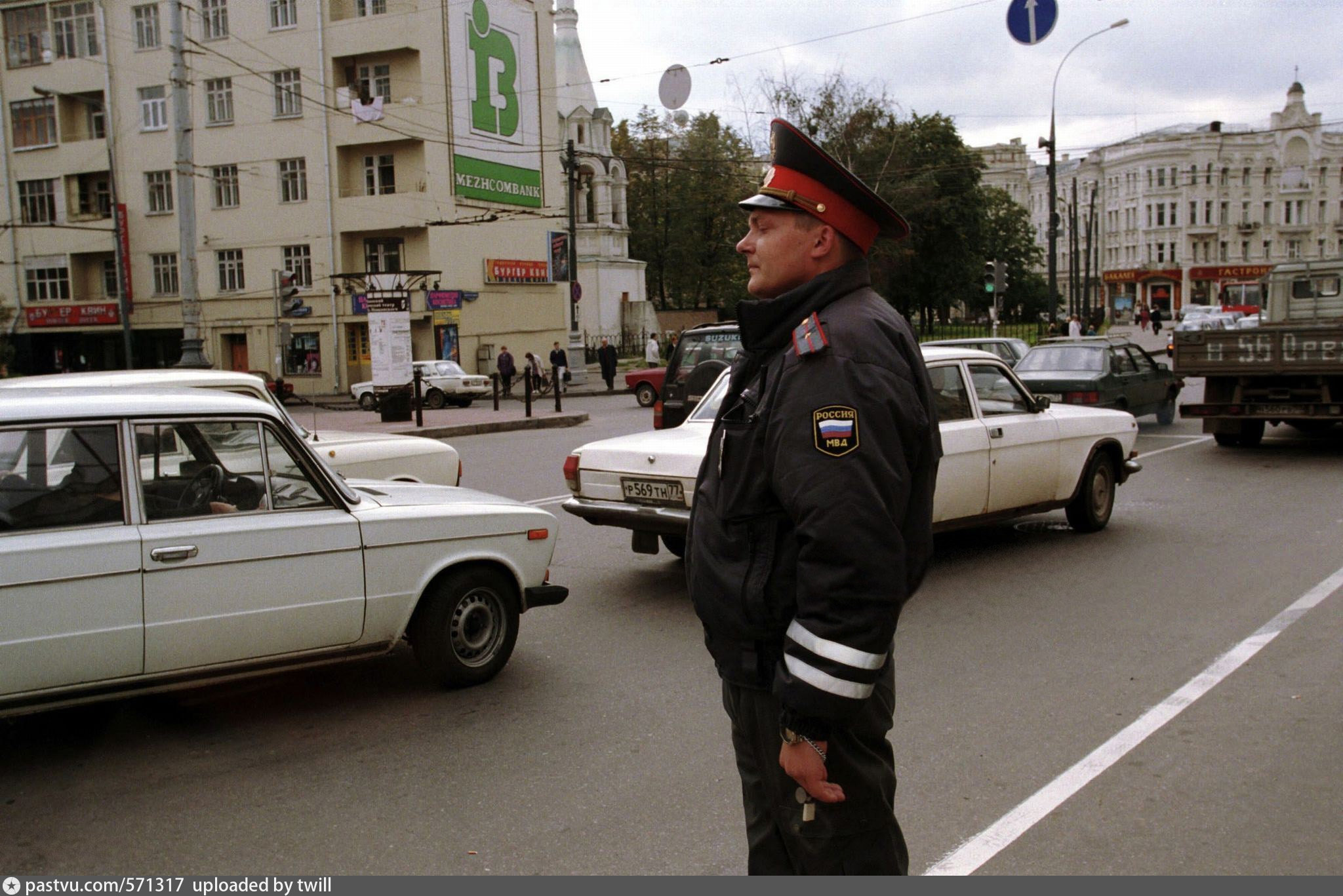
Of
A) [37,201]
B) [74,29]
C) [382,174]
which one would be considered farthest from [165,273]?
[74,29]

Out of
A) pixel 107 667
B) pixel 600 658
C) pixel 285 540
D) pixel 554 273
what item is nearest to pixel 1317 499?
pixel 600 658

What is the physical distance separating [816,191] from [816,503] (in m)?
0.70

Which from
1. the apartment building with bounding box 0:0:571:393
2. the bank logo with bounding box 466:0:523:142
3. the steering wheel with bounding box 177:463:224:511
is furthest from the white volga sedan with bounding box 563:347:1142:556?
the bank logo with bounding box 466:0:523:142

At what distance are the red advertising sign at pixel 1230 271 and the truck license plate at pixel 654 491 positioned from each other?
105756 mm

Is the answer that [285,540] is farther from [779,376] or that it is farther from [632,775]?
[779,376]

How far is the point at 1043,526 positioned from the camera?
9.87 meters

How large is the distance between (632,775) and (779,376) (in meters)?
2.59

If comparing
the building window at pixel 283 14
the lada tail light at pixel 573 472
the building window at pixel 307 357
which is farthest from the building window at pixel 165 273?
the lada tail light at pixel 573 472

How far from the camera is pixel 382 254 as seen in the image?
40938mm

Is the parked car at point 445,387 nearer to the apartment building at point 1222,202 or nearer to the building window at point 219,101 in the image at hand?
the building window at point 219,101

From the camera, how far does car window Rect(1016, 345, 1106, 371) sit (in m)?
17.2

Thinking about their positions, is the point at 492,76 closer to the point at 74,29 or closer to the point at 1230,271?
the point at 74,29

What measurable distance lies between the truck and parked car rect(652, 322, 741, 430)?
5860 millimetres

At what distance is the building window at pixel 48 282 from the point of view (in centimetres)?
4603
